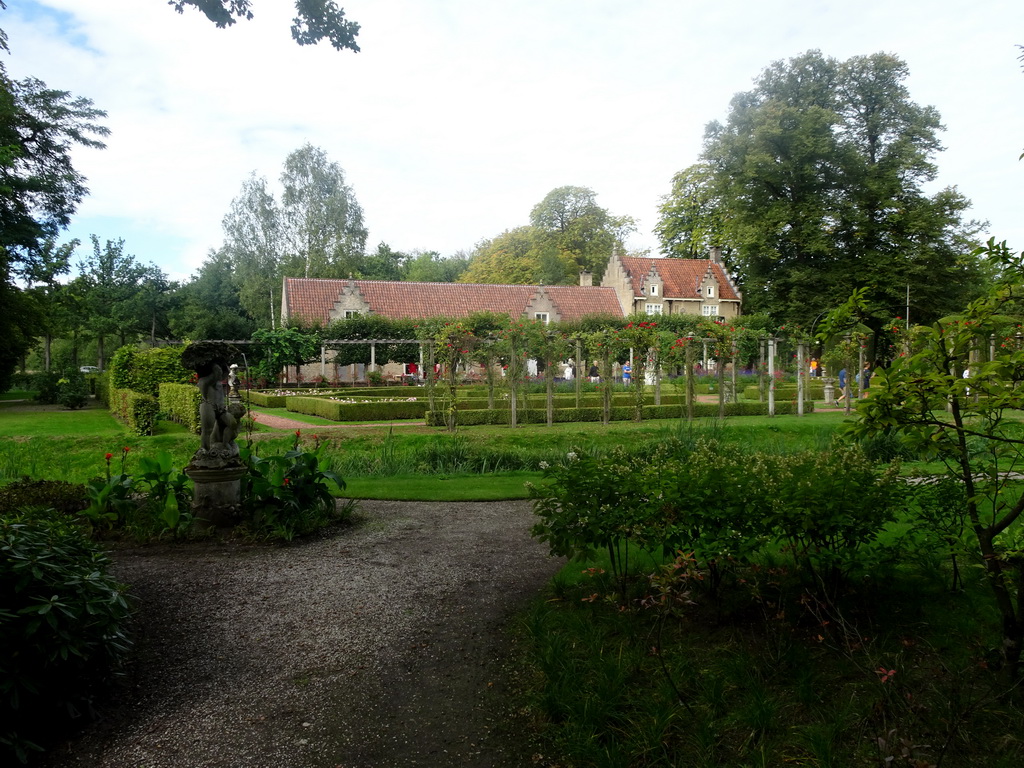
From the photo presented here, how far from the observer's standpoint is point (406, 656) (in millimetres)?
4031

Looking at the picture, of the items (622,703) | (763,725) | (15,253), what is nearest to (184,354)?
(622,703)

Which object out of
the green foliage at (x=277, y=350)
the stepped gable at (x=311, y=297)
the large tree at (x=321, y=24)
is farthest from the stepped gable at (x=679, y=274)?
the large tree at (x=321, y=24)

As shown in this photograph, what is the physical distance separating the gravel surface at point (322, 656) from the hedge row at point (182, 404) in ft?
25.6

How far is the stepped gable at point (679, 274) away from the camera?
1817 inches

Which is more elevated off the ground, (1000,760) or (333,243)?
(333,243)

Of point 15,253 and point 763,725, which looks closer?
point 763,725

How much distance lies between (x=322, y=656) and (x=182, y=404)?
41.8 ft

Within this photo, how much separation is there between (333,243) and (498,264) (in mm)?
14915

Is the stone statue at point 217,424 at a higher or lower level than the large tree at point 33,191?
lower

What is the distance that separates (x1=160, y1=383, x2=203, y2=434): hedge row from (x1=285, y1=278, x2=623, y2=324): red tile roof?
20474 millimetres

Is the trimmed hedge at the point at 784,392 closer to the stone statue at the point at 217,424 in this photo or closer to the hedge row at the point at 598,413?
the hedge row at the point at 598,413

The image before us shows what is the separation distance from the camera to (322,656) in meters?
4.02

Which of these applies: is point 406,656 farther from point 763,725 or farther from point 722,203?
point 722,203

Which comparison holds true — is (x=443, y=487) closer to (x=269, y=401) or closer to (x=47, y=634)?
(x=47, y=634)
